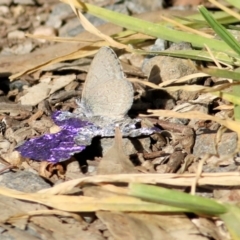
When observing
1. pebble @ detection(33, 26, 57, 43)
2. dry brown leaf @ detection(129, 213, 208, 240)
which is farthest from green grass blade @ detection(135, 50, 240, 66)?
pebble @ detection(33, 26, 57, 43)

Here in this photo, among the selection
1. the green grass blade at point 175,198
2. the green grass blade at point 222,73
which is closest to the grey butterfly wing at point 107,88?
the green grass blade at point 222,73

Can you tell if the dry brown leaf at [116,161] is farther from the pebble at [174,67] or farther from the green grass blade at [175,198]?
the pebble at [174,67]

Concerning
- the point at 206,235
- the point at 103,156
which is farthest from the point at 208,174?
the point at 103,156

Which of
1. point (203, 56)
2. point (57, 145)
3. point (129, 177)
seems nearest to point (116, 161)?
point (129, 177)

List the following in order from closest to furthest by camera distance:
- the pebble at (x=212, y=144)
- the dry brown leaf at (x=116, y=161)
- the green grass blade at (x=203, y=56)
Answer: the dry brown leaf at (x=116, y=161) → the pebble at (x=212, y=144) → the green grass blade at (x=203, y=56)

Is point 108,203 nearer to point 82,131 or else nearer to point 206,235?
point 206,235

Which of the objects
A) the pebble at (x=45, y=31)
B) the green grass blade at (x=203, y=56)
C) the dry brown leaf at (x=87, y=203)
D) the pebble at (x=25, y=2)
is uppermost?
the green grass blade at (x=203, y=56)
